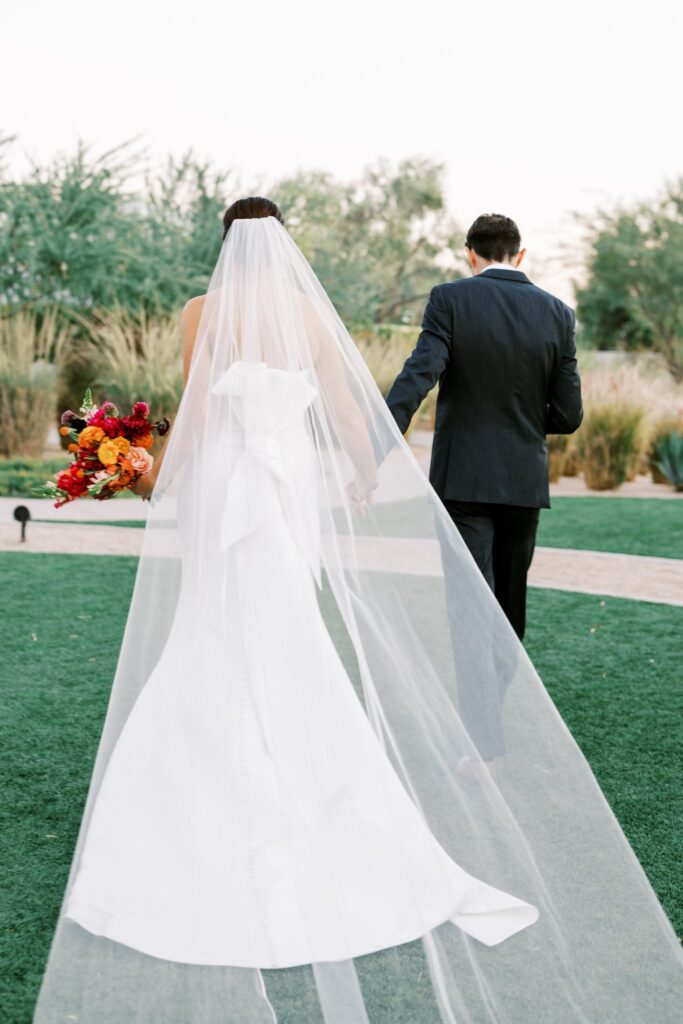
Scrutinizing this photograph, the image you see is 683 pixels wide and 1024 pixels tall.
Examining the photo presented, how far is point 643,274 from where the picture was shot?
129ft

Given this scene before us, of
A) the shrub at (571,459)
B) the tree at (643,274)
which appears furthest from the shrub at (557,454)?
the tree at (643,274)

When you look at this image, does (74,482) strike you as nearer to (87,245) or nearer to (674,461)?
(674,461)

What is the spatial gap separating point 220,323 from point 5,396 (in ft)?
43.0

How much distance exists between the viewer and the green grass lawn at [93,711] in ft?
10.8

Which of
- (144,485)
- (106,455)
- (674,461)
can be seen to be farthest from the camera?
(674,461)

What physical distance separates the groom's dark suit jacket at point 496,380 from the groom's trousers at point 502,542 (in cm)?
9

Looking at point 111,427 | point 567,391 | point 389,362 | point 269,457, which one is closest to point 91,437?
point 111,427

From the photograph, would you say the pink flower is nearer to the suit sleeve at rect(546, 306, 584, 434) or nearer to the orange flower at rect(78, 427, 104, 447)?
the orange flower at rect(78, 427, 104, 447)

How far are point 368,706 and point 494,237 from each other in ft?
6.21

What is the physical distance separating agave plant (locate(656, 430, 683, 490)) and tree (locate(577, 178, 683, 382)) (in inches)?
925

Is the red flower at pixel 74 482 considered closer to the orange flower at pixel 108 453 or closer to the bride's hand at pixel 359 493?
the orange flower at pixel 108 453

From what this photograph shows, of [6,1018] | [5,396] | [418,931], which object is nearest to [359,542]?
[418,931]

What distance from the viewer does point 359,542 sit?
10.1 feet

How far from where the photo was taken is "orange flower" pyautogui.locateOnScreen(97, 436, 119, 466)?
10.6 ft
